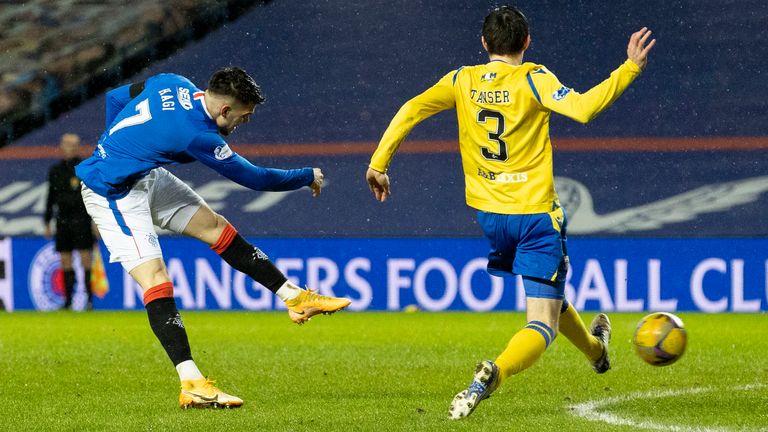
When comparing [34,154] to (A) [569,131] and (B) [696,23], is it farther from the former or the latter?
(B) [696,23]

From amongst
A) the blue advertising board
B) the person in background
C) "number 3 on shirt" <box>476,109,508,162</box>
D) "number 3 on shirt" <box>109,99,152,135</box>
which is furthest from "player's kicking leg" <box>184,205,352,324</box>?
the person in background

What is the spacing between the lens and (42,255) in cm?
1273

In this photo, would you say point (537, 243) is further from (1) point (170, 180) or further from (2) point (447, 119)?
(2) point (447, 119)

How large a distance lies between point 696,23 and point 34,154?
8192 mm

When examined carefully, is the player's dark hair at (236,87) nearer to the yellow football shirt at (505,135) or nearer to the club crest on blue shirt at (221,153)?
the club crest on blue shirt at (221,153)

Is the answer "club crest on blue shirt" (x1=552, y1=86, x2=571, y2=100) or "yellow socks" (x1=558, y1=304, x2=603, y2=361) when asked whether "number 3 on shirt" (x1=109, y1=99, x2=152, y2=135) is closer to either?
"club crest on blue shirt" (x1=552, y1=86, x2=571, y2=100)

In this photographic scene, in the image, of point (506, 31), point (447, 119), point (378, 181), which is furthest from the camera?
point (447, 119)

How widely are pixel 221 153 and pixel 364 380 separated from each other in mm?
1696

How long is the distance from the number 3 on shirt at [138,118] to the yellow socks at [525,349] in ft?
6.35

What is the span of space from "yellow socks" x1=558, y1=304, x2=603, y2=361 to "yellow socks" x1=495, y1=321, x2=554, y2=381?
515 mm

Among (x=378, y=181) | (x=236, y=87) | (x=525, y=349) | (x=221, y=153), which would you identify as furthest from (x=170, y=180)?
(x=525, y=349)

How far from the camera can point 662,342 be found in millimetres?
5461

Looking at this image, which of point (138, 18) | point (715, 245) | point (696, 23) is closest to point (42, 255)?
point (138, 18)

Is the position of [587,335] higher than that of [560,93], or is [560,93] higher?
[560,93]
